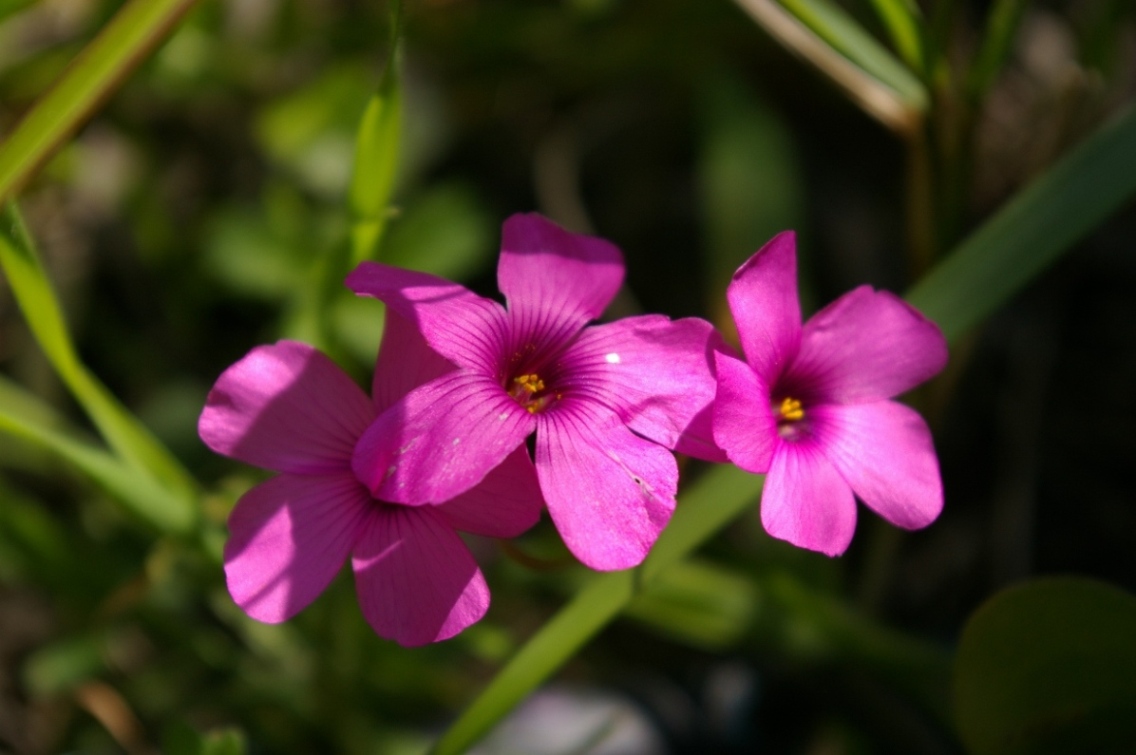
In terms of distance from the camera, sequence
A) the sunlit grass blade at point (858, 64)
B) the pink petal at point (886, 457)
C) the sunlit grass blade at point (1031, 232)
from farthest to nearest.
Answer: the sunlit grass blade at point (858, 64) < the sunlit grass blade at point (1031, 232) < the pink petal at point (886, 457)

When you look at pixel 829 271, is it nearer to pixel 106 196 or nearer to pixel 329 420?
pixel 329 420

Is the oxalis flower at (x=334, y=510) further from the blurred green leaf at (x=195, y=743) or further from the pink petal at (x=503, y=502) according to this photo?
the blurred green leaf at (x=195, y=743)

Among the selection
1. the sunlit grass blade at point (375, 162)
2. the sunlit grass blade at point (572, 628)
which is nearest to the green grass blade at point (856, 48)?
the sunlit grass blade at point (375, 162)

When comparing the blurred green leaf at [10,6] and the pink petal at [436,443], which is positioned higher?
the blurred green leaf at [10,6]

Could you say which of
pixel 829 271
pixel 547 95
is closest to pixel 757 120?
pixel 829 271

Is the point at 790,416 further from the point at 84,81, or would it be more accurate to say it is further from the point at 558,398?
the point at 84,81

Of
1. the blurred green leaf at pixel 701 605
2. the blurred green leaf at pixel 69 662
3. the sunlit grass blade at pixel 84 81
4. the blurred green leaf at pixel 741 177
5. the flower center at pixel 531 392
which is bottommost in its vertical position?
the blurred green leaf at pixel 701 605

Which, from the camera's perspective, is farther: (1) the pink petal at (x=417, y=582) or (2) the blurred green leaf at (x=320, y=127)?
(2) the blurred green leaf at (x=320, y=127)
